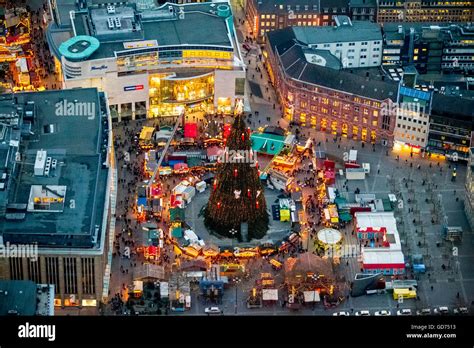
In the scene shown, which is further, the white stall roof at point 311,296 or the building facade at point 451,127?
the building facade at point 451,127

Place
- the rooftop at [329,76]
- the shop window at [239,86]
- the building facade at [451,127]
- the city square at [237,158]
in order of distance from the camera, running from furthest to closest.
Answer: the shop window at [239,86] < the rooftop at [329,76] < the building facade at [451,127] < the city square at [237,158]

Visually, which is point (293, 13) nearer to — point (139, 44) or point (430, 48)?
point (430, 48)

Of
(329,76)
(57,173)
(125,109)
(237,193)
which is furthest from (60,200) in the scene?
(329,76)

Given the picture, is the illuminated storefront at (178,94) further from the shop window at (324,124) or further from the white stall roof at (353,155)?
the white stall roof at (353,155)

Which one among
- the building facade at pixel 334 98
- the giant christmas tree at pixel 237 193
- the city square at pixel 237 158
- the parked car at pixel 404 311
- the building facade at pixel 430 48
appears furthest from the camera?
the building facade at pixel 430 48

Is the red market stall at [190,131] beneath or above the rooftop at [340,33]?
beneath

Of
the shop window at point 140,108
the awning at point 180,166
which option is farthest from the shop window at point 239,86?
the awning at point 180,166

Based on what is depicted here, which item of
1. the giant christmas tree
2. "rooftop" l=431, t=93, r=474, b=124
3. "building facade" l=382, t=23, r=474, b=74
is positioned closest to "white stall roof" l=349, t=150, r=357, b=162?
"rooftop" l=431, t=93, r=474, b=124

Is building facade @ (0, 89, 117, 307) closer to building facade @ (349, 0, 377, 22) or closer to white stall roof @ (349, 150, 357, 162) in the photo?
white stall roof @ (349, 150, 357, 162)
